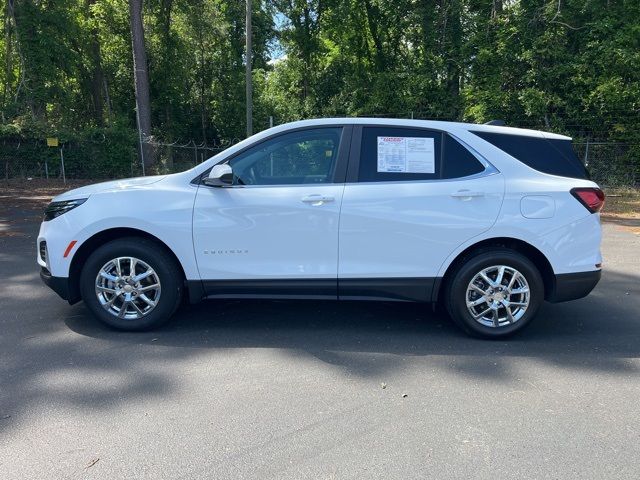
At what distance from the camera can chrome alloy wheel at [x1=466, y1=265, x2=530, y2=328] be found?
4.40m

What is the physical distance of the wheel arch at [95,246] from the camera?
4.52 meters

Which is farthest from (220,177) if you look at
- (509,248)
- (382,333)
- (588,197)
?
(588,197)

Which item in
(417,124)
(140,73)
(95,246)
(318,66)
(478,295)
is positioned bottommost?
→ (478,295)

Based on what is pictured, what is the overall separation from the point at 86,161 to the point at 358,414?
66.1 ft

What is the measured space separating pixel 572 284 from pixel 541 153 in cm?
114

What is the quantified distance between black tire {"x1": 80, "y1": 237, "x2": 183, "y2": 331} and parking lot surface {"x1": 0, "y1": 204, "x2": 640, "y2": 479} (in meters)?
0.14

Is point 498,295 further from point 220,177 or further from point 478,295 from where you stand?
point 220,177

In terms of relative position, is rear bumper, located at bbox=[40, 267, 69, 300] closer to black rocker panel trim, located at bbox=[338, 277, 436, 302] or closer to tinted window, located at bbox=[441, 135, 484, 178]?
black rocker panel trim, located at bbox=[338, 277, 436, 302]

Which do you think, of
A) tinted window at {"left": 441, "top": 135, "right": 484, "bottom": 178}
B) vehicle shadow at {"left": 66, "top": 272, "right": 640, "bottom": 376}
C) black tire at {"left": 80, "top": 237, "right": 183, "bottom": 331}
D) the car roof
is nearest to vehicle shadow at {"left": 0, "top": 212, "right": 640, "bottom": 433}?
vehicle shadow at {"left": 66, "top": 272, "right": 640, "bottom": 376}

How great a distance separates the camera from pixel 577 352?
427cm

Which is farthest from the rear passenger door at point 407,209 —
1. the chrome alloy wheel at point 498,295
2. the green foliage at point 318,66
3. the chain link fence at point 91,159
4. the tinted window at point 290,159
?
the chain link fence at point 91,159

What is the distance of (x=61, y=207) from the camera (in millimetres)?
4609

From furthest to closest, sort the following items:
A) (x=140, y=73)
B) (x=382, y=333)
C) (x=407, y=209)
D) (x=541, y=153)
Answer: (x=140, y=73) < (x=382, y=333) < (x=541, y=153) < (x=407, y=209)

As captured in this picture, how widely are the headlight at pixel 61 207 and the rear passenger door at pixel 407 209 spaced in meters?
2.28
